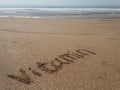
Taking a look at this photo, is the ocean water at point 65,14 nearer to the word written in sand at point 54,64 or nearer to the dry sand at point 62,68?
the dry sand at point 62,68

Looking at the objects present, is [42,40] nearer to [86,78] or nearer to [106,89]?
[86,78]

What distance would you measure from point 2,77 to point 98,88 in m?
2.05

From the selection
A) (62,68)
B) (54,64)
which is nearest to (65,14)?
(54,64)

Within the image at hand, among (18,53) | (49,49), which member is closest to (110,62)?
(49,49)

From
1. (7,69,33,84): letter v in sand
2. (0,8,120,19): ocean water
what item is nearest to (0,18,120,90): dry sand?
(7,69,33,84): letter v in sand

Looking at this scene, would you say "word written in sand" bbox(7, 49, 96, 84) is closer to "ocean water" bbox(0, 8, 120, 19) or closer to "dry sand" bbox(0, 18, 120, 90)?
"dry sand" bbox(0, 18, 120, 90)

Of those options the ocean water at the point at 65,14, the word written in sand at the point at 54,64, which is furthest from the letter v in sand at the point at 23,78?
the ocean water at the point at 65,14

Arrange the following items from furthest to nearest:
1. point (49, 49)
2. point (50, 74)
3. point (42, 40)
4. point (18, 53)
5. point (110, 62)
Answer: point (42, 40), point (49, 49), point (18, 53), point (110, 62), point (50, 74)

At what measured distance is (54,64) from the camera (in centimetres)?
554

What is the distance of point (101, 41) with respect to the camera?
8367mm

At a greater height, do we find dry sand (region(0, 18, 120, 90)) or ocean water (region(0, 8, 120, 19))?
dry sand (region(0, 18, 120, 90))

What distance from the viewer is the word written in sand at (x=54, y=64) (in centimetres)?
466

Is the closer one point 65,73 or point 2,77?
point 2,77

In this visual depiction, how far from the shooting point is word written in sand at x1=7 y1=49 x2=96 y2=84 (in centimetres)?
466
